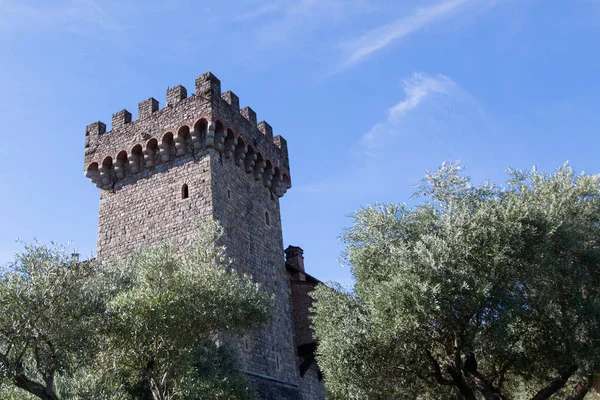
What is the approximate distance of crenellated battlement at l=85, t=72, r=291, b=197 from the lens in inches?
774

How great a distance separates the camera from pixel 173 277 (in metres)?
12.8

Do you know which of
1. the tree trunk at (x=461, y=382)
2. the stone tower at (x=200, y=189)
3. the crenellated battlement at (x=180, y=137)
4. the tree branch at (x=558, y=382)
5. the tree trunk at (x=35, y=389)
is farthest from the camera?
the crenellated battlement at (x=180, y=137)

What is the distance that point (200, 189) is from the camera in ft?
61.8

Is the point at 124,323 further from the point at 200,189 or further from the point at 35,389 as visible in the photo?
the point at 200,189

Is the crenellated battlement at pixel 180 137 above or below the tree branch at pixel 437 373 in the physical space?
above

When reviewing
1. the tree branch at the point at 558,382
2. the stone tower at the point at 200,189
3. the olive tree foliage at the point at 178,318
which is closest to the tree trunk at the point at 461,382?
the tree branch at the point at 558,382

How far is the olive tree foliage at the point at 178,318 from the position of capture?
39.5 ft

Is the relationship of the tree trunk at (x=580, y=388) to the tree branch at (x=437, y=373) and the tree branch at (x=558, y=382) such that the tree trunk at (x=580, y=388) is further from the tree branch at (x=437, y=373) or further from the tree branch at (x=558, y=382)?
the tree branch at (x=437, y=373)

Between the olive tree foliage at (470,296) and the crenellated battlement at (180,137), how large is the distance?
748cm

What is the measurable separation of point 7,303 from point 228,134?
34.6 ft

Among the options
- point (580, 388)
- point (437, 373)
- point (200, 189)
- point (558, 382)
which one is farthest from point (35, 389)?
point (580, 388)

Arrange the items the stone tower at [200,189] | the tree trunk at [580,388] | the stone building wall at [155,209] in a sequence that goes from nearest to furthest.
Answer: the tree trunk at [580,388] < the stone building wall at [155,209] < the stone tower at [200,189]

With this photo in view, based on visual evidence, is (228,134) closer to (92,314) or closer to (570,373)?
(92,314)

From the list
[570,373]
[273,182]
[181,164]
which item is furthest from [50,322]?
[273,182]
